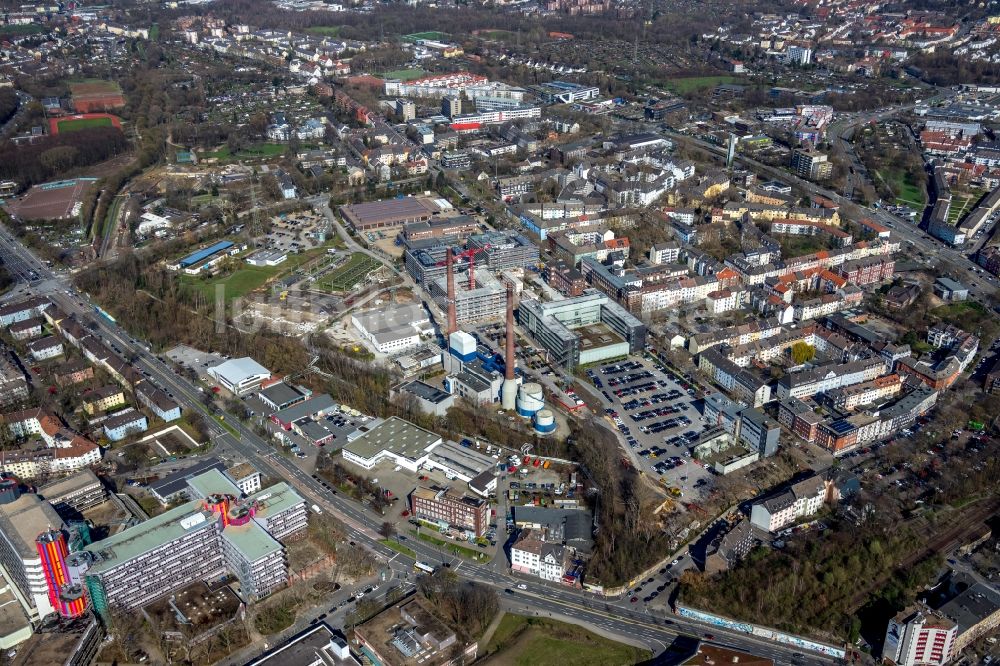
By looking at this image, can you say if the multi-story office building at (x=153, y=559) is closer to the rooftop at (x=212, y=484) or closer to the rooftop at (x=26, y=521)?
the rooftop at (x=212, y=484)

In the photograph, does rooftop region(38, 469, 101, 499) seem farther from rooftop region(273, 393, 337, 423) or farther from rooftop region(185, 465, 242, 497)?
rooftop region(273, 393, 337, 423)

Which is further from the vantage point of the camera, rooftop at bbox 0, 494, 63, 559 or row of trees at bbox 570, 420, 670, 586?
row of trees at bbox 570, 420, 670, 586

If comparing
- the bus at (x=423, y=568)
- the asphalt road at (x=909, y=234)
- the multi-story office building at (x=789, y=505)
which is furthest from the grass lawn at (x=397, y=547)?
the asphalt road at (x=909, y=234)

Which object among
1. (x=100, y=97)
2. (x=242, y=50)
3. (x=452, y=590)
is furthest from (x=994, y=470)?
(x=242, y=50)

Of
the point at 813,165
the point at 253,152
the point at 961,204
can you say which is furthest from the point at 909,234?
the point at 253,152

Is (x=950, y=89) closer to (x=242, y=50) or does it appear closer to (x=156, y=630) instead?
(x=242, y=50)

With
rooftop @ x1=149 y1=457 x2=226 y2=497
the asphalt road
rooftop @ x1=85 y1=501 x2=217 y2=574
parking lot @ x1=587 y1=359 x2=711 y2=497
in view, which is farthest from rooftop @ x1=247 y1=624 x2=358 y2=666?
the asphalt road

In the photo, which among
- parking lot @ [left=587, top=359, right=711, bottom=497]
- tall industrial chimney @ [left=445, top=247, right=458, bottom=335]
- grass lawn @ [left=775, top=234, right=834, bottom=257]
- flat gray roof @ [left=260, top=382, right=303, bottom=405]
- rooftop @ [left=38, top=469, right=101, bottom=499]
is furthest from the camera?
grass lawn @ [left=775, top=234, right=834, bottom=257]
